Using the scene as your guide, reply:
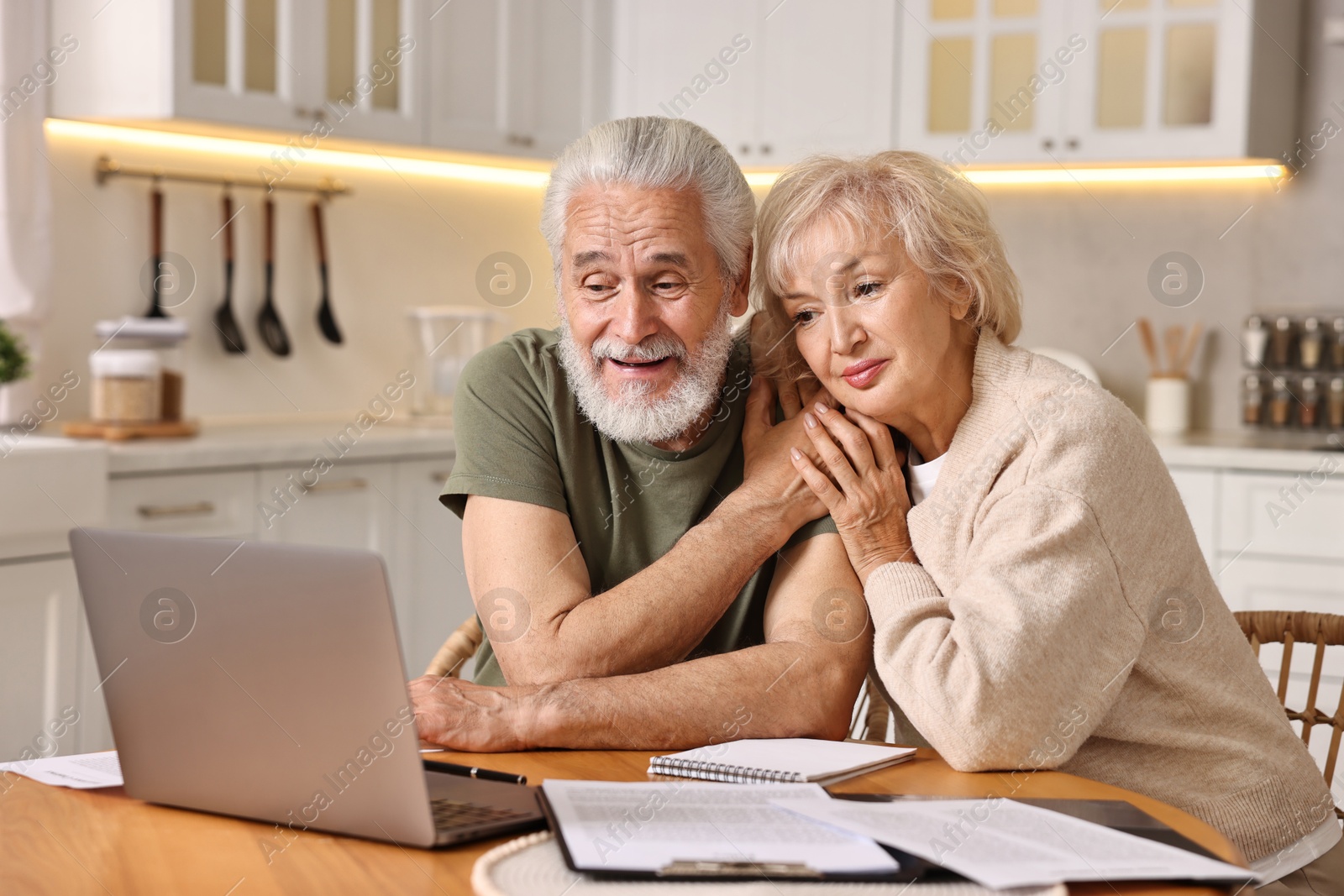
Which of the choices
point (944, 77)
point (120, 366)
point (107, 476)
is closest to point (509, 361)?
point (107, 476)

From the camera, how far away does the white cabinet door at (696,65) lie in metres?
3.96

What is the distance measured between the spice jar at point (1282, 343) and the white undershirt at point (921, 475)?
2.43 metres

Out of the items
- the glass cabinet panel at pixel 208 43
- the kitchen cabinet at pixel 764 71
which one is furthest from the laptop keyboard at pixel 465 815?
the kitchen cabinet at pixel 764 71

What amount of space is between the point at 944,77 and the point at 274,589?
322cm

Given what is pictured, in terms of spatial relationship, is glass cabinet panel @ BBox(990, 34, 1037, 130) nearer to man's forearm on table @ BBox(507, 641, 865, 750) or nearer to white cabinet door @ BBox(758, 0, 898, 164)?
white cabinet door @ BBox(758, 0, 898, 164)

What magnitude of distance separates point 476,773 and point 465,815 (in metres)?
0.12

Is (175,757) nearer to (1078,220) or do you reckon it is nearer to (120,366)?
(120,366)

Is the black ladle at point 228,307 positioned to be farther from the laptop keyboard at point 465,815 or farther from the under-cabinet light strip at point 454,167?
the laptop keyboard at point 465,815

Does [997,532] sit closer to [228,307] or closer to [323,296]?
[228,307]

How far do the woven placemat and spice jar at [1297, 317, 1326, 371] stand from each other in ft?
10.2

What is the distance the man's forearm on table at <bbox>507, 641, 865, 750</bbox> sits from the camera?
→ 4.23 ft

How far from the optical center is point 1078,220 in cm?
389

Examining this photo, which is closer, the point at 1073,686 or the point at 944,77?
the point at 1073,686

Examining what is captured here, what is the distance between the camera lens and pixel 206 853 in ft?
3.12
